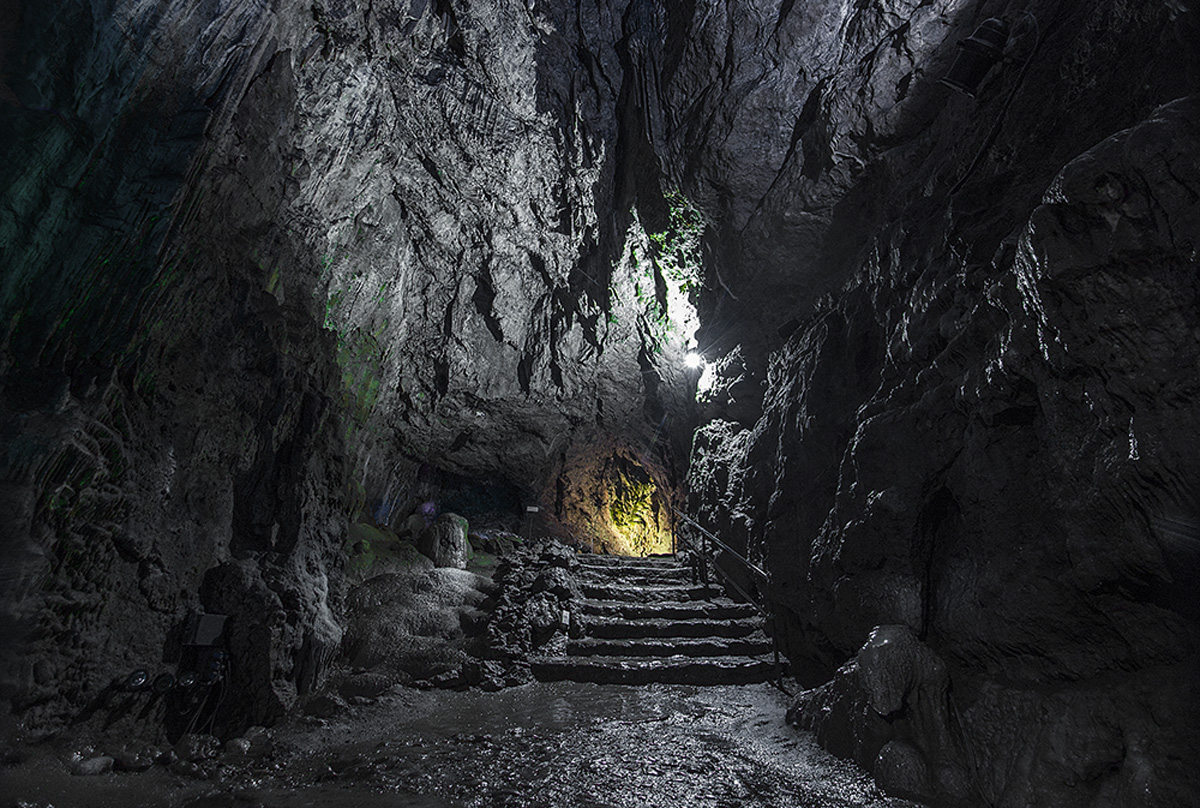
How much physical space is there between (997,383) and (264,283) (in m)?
7.53

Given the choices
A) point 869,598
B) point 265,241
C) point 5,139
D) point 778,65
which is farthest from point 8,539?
point 778,65

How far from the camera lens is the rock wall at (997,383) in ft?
9.36

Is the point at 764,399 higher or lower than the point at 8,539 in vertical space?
higher

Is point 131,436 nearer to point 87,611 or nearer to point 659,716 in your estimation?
point 87,611

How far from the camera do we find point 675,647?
7.25 m

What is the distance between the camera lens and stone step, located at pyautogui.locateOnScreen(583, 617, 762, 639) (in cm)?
770

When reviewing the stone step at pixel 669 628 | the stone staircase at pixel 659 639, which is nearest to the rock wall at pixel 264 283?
the stone staircase at pixel 659 639

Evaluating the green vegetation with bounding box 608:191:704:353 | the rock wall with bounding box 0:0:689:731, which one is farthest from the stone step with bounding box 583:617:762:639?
the green vegetation with bounding box 608:191:704:353

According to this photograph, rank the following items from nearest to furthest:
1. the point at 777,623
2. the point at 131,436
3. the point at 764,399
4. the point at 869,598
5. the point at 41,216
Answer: the point at 41,216
the point at 131,436
the point at 869,598
the point at 777,623
the point at 764,399

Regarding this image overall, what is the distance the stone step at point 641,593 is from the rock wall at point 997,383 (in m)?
1.46

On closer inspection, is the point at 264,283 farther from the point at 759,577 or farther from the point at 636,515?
the point at 636,515

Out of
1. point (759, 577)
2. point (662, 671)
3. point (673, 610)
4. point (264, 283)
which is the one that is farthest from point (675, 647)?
point (264, 283)

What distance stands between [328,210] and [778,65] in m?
7.51

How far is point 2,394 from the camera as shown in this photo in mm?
3504
